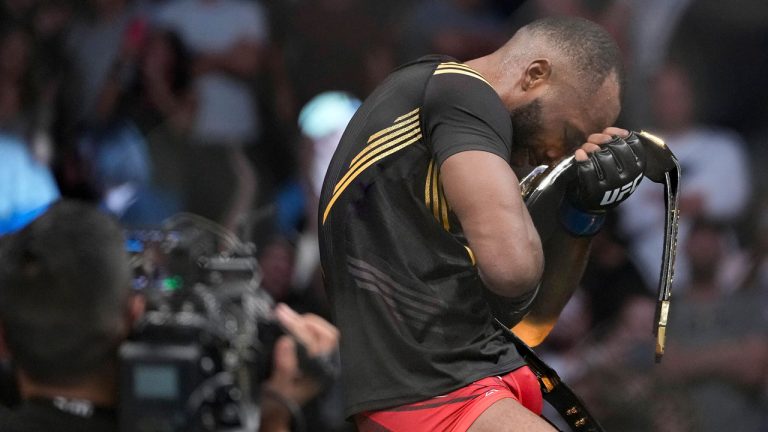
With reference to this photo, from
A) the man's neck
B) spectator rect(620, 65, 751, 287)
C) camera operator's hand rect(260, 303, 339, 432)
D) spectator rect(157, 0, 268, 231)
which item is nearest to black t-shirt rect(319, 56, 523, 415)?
the man's neck

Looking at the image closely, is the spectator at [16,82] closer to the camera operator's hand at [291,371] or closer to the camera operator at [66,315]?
the camera operator's hand at [291,371]

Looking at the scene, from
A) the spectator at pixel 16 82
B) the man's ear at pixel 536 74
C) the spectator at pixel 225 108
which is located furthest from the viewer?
the spectator at pixel 16 82

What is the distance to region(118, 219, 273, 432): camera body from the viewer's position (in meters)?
3.88

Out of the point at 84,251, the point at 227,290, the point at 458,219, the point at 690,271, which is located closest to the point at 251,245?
the point at 227,290

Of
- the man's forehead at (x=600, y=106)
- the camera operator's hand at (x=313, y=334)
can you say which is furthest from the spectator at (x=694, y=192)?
the man's forehead at (x=600, y=106)

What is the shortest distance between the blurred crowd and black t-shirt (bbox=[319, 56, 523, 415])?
3110 millimetres

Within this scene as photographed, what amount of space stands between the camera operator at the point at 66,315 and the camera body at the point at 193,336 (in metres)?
1.05

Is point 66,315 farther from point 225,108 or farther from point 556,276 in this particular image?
point 225,108

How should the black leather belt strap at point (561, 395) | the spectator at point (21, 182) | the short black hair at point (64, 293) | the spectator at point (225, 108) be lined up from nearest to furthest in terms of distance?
the short black hair at point (64, 293), the black leather belt strap at point (561, 395), the spectator at point (225, 108), the spectator at point (21, 182)

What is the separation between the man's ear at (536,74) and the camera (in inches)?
104

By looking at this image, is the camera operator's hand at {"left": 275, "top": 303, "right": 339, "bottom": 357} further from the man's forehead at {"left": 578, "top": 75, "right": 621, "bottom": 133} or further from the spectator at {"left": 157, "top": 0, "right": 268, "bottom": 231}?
the spectator at {"left": 157, "top": 0, "right": 268, "bottom": 231}

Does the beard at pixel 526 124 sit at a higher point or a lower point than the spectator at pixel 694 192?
higher

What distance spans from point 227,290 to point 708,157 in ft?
9.01

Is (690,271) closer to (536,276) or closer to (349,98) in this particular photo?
(349,98)
